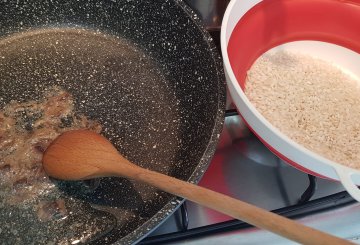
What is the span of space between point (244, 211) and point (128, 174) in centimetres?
15

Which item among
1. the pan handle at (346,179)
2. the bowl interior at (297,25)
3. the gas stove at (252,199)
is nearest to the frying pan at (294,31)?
the bowl interior at (297,25)

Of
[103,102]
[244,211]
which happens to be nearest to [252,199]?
[244,211]

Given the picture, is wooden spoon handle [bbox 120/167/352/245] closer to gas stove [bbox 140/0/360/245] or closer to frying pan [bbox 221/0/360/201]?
gas stove [bbox 140/0/360/245]

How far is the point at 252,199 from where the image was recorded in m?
0.56

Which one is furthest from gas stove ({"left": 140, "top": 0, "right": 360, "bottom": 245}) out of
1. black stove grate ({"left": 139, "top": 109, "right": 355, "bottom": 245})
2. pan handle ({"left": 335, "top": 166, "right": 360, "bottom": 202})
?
pan handle ({"left": 335, "top": 166, "right": 360, "bottom": 202})

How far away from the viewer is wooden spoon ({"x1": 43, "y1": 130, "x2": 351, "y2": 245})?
1.28 ft

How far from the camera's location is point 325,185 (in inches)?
22.7

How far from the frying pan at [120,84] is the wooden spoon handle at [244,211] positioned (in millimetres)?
24

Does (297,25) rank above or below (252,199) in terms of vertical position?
above

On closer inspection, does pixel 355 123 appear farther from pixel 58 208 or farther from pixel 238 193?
pixel 58 208

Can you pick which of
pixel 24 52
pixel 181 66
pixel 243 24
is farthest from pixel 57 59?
pixel 243 24

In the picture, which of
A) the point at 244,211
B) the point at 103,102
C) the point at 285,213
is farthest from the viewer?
the point at 103,102

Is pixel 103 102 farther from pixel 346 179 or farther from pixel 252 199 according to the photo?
pixel 346 179

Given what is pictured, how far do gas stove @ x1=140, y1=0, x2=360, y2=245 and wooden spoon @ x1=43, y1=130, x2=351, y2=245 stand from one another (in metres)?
0.08
